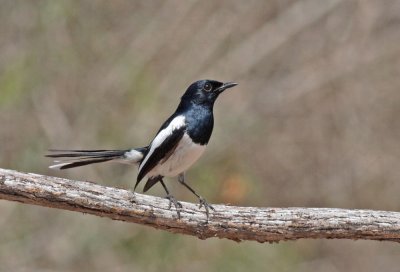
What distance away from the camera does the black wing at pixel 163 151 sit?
5.69 meters

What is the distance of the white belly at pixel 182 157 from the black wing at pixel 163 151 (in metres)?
0.03

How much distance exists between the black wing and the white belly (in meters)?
0.03

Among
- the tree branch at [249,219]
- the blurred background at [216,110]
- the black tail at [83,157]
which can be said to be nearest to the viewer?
the tree branch at [249,219]

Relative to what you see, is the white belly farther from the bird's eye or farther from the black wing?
the bird's eye

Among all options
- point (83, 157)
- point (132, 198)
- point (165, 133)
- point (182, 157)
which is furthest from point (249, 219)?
point (83, 157)

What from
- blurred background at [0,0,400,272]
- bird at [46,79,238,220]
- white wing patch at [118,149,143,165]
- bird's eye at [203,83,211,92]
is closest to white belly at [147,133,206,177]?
bird at [46,79,238,220]

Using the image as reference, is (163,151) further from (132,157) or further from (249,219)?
(249,219)

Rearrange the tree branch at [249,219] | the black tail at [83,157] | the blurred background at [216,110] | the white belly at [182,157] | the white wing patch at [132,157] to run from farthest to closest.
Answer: the blurred background at [216,110] → the white wing patch at [132,157] → the white belly at [182,157] → the black tail at [83,157] → the tree branch at [249,219]

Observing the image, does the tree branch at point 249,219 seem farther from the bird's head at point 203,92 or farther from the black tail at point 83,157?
the bird's head at point 203,92

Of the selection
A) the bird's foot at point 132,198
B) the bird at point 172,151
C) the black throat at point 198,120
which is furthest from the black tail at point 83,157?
the bird's foot at point 132,198

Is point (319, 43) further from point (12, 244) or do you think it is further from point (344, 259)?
point (12, 244)

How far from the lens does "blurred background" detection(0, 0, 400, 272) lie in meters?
Answer: 9.37

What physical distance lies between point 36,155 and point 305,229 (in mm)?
4806

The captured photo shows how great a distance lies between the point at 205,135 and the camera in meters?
5.77
